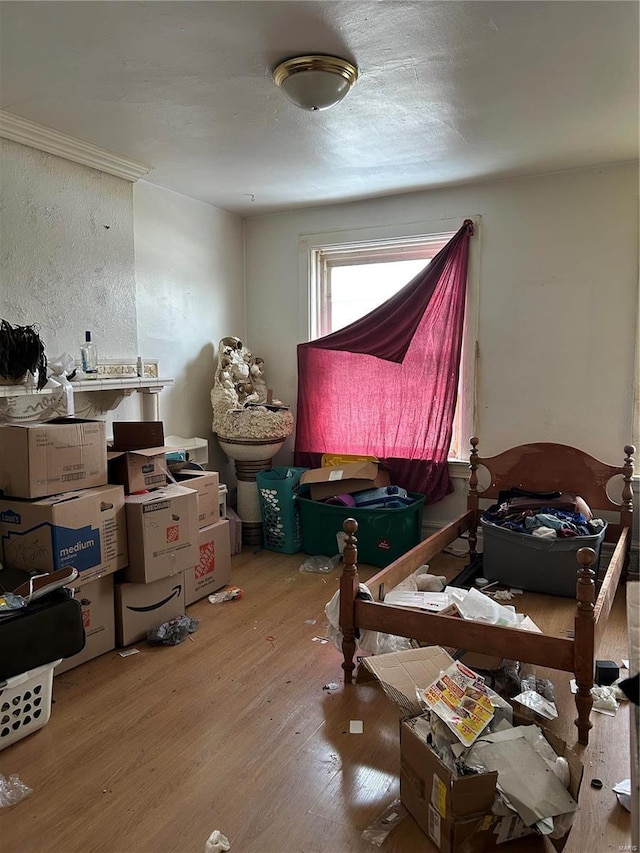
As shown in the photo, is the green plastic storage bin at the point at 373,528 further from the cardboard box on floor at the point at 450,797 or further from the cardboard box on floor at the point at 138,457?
the cardboard box on floor at the point at 450,797

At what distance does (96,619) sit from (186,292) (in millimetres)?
2345

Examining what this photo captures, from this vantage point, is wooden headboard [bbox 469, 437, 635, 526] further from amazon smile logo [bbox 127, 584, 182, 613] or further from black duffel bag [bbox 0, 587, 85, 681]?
black duffel bag [bbox 0, 587, 85, 681]

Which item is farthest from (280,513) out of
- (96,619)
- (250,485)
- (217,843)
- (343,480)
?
(217,843)

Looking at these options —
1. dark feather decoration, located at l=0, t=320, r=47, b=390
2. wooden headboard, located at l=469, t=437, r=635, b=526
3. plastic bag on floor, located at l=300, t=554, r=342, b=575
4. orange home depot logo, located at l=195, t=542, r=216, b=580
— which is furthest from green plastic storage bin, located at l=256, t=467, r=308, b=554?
dark feather decoration, located at l=0, t=320, r=47, b=390

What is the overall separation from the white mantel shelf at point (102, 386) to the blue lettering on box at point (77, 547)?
0.69 meters

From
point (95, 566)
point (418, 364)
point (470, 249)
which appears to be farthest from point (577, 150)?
point (95, 566)

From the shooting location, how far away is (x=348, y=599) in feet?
7.84

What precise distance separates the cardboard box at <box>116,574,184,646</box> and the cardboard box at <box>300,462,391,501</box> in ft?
4.12

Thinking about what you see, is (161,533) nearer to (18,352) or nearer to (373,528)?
(18,352)

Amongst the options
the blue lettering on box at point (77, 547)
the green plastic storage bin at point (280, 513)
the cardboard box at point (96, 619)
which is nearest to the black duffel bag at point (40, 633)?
the blue lettering on box at point (77, 547)

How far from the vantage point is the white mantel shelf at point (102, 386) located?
8.87ft

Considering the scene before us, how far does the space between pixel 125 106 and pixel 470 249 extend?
7.51 ft

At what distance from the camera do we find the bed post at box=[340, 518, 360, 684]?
237 cm

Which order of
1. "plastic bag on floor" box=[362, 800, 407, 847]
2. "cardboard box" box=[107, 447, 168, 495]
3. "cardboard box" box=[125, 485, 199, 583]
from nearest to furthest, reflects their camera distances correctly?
"plastic bag on floor" box=[362, 800, 407, 847] < "cardboard box" box=[125, 485, 199, 583] < "cardboard box" box=[107, 447, 168, 495]
